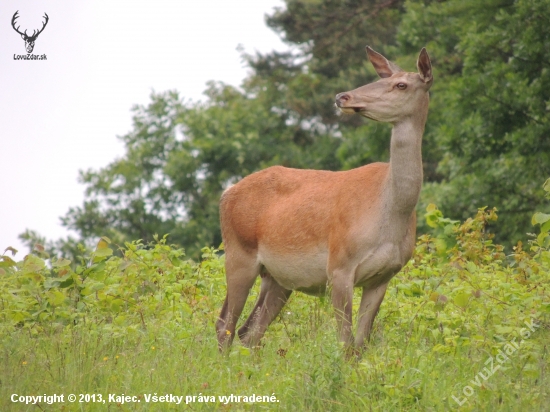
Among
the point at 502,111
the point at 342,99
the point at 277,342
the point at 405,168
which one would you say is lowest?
the point at 277,342

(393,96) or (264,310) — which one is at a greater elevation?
(393,96)

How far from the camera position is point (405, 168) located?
7004 mm

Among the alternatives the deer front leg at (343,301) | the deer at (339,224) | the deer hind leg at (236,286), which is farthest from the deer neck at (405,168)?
the deer hind leg at (236,286)

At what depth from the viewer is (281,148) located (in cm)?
3350

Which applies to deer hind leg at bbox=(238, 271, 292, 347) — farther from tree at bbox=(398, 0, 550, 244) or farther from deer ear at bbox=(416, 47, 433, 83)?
tree at bbox=(398, 0, 550, 244)

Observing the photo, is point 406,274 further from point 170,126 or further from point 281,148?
point 170,126

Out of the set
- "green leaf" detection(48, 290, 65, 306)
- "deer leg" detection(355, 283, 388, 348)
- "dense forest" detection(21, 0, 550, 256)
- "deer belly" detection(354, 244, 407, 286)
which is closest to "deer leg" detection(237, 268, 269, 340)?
"deer leg" detection(355, 283, 388, 348)

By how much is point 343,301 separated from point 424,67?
73.0 inches

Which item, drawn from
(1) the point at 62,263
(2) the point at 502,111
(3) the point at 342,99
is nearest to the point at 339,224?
(3) the point at 342,99

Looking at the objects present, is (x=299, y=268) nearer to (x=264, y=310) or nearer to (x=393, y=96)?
(x=264, y=310)

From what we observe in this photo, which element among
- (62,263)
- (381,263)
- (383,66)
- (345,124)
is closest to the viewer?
(381,263)

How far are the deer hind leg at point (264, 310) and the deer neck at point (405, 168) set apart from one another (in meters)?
1.56

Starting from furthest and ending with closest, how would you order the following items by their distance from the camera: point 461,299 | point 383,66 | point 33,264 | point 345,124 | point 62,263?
point 345,124 < point 33,264 < point 62,263 < point 383,66 < point 461,299

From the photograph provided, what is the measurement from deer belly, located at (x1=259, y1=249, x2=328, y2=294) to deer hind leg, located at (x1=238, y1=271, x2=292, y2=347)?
0.66 feet
